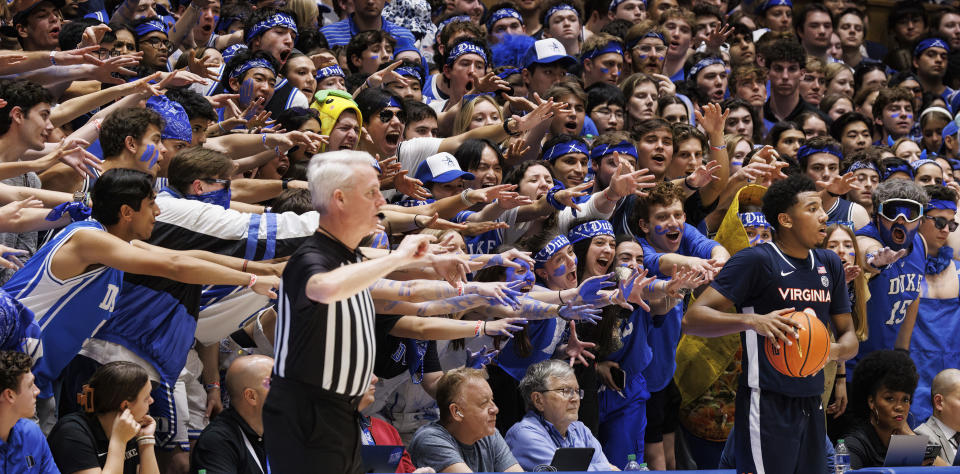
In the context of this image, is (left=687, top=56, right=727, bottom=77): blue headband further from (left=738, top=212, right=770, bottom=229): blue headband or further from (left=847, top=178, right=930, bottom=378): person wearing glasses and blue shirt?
(left=738, top=212, right=770, bottom=229): blue headband

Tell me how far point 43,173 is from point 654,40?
19.5ft

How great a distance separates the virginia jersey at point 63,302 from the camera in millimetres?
5547

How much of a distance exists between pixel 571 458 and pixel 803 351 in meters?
1.34

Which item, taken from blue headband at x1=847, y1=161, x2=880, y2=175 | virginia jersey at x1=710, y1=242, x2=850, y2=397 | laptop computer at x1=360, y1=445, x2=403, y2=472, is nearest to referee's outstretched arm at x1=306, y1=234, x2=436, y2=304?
laptop computer at x1=360, y1=445, x2=403, y2=472

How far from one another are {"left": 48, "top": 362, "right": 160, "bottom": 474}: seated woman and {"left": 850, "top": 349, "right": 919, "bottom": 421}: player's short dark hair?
4857 millimetres

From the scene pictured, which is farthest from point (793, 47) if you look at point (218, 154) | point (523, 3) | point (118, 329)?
point (118, 329)

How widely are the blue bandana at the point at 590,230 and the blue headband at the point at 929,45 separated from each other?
7.65 m

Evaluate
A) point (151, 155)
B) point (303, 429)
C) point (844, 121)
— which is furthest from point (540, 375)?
point (844, 121)

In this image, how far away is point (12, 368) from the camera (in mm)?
5168

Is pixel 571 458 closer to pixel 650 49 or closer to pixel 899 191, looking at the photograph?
pixel 899 191

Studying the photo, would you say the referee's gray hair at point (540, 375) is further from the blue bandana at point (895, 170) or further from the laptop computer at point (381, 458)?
the blue bandana at point (895, 170)

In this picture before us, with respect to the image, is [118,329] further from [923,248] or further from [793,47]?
[793,47]

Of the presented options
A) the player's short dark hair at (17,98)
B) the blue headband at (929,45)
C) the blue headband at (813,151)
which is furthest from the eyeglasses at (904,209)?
the player's short dark hair at (17,98)

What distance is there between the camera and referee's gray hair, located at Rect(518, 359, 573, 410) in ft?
23.6
